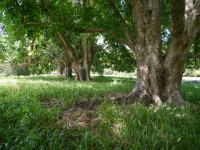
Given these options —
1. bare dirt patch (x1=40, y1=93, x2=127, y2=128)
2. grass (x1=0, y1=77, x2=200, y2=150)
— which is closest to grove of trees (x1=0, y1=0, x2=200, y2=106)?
bare dirt patch (x1=40, y1=93, x2=127, y2=128)

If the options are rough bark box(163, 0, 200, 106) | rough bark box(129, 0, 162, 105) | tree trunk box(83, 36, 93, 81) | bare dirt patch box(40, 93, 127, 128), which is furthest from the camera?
tree trunk box(83, 36, 93, 81)

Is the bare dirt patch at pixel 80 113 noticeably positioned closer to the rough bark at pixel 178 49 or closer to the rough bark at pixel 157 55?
the rough bark at pixel 157 55

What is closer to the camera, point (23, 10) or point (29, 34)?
point (23, 10)

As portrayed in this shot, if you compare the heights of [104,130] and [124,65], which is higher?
[124,65]

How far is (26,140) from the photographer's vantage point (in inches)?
185

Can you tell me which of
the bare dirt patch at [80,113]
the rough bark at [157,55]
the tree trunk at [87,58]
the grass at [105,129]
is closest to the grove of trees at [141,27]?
the rough bark at [157,55]

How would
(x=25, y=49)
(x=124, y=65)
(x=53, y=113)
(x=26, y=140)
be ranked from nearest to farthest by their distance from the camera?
(x=26, y=140)
(x=53, y=113)
(x=124, y=65)
(x=25, y=49)

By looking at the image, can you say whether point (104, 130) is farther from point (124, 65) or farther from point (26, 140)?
point (124, 65)

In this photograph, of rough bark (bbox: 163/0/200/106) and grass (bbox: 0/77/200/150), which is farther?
rough bark (bbox: 163/0/200/106)

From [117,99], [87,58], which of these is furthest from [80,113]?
[87,58]

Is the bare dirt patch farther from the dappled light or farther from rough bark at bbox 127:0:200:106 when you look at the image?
rough bark at bbox 127:0:200:106

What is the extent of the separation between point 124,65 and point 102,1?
376 inches

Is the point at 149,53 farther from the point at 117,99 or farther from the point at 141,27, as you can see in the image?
the point at 117,99

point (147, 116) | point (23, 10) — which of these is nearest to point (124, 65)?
point (23, 10)
